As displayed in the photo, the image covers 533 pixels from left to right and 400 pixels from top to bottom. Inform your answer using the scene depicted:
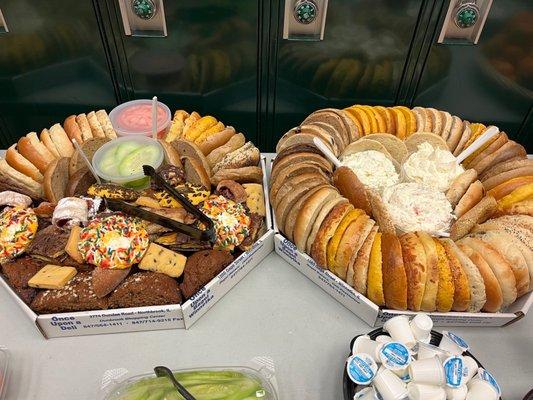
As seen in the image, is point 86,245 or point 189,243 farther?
point 189,243

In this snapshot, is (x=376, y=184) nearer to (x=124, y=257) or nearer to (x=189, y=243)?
(x=189, y=243)

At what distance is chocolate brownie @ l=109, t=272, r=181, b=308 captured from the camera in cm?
131

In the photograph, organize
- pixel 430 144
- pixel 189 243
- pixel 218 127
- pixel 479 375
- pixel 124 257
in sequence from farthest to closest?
1. pixel 218 127
2. pixel 430 144
3. pixel 189 243
4. pixel 124 257
5. pixel 479 375

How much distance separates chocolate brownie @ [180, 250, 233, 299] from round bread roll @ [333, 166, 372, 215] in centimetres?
47

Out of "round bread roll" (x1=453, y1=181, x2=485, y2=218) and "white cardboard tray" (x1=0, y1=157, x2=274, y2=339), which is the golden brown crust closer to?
"round bread roll" (x1=453, y1=181, x2=485, y2=218)

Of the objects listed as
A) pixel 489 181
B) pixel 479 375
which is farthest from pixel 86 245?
pixel 489 181

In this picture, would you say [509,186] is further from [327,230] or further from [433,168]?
[327,230]

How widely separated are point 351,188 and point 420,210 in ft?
0.81

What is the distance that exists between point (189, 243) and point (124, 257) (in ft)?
0.71

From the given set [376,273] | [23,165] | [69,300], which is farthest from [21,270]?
[376,273]

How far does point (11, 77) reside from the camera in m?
2.20

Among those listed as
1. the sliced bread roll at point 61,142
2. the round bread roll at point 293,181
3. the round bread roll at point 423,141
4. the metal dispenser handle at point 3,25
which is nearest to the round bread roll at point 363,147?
the round bread roll at point 423,141

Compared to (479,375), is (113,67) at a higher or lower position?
higher

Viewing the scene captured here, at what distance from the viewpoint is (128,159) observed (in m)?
1.68
